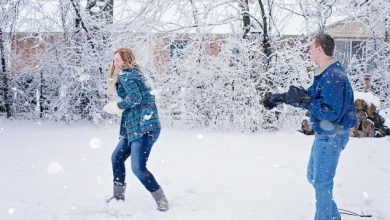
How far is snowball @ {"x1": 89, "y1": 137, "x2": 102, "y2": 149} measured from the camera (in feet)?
29.8

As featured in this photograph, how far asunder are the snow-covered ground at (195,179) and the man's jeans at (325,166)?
897mm

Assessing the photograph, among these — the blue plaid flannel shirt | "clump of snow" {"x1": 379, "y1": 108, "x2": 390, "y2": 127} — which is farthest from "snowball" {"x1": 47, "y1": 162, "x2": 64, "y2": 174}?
"clump of snow" {"x1": 379, "y1": 108, "x2": 390, "y2": 127}

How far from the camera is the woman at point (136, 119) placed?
468 cm

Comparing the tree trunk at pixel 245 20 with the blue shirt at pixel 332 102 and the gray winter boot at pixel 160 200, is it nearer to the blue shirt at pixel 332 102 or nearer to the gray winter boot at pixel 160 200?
the gray winter boot at pixel 160 200

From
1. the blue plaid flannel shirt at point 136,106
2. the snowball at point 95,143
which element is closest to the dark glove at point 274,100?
the blue plaid flannel shirt at point 136,106

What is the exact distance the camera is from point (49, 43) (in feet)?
43.1

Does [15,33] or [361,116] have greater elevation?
[15,33]

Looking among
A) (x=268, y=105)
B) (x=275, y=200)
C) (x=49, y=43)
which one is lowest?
(x=275, y=200)

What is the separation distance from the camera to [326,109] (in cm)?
363

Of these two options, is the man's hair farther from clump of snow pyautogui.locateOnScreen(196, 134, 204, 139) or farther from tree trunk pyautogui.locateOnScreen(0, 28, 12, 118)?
tree trunk pyautogui.locateOnScreen(0, 28, 12, 118)

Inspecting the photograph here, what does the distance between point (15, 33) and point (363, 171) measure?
11.0 metres

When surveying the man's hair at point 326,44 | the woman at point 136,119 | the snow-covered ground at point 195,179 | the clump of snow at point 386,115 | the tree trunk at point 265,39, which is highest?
the tree trunk at point 265,39

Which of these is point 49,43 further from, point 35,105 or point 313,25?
point 313,25

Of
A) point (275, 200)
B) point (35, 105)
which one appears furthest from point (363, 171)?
point (35, 105)
